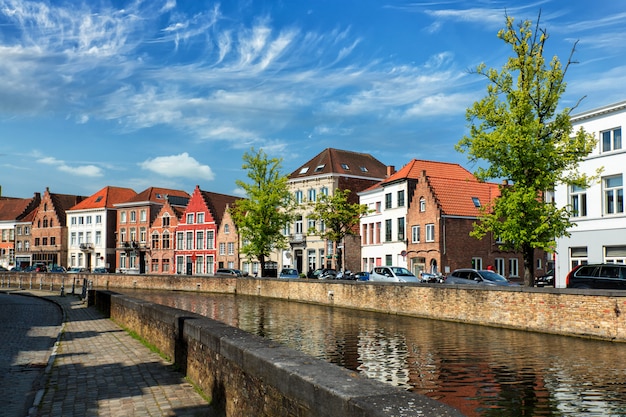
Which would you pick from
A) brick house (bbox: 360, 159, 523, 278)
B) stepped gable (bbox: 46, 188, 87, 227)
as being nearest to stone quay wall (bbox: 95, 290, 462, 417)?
brick house (bbox: 360, 159, 523, 278)

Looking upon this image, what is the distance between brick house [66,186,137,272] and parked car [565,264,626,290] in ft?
270

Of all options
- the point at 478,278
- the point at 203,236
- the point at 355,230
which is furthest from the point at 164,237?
the point at 478,278

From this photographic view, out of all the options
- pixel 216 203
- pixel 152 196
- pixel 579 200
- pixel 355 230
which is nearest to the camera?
pixel 579 200

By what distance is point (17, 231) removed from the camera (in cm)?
10881

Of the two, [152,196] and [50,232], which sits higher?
[152,196]

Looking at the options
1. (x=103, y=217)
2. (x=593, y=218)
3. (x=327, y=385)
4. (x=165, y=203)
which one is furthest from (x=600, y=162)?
(x=103, y=217)

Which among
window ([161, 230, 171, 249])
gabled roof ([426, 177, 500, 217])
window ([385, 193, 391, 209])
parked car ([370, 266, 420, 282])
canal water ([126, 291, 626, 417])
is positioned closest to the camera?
canal water ([126, 291, 626, 417])

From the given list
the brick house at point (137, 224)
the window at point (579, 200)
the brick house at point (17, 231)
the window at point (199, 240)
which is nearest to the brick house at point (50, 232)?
the brick house at point (17, 231)

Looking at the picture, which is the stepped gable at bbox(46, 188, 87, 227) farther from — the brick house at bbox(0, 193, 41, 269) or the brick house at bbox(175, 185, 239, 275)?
the brick house at bbox(175, 185, 239, 275)

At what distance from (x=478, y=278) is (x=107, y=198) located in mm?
80235

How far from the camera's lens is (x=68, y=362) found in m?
13.0

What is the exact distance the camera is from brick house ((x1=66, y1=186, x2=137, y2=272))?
96.8 m

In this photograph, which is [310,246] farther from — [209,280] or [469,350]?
[469,350]

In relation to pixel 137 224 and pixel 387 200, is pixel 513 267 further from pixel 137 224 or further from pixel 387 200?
pixel 137 224
